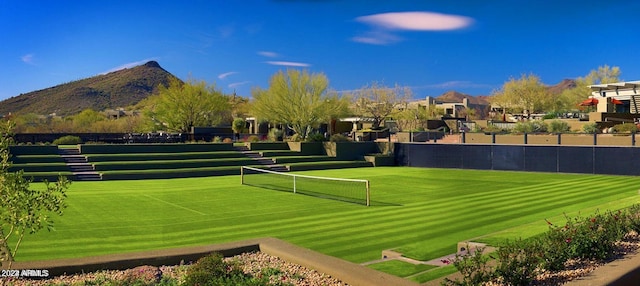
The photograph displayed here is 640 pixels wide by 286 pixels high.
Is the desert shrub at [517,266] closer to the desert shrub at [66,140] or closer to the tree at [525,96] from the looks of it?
the desert shrub at [66,140]

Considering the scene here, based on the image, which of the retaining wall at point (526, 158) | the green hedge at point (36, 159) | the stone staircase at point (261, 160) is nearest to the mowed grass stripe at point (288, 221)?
the retaining wall at point (526, 158)

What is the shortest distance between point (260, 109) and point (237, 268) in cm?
4393

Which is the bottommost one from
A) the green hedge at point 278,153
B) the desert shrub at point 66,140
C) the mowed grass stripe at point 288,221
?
the mowed grass stripe at point 288,221

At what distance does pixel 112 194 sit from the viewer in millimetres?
21703

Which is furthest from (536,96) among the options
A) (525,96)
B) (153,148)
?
(153,148)

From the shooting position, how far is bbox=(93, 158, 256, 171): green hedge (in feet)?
102

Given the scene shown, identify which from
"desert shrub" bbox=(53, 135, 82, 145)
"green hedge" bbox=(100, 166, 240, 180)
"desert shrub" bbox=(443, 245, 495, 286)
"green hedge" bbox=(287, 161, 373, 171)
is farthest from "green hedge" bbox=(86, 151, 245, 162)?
"desert shrub" bbox=(443, 245, 495, 286)

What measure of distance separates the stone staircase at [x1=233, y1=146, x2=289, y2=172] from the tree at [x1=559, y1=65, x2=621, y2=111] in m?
72.0

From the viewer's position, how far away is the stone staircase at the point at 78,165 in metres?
28.5

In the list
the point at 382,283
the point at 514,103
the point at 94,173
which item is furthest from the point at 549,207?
the point at 514,103

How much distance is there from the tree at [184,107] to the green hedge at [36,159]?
3041 centimetres

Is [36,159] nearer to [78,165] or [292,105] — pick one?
[78,165]

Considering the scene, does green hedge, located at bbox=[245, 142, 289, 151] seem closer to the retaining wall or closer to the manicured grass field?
the retaining wall

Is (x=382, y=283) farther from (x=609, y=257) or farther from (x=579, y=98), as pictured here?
(x=579, y=98)
